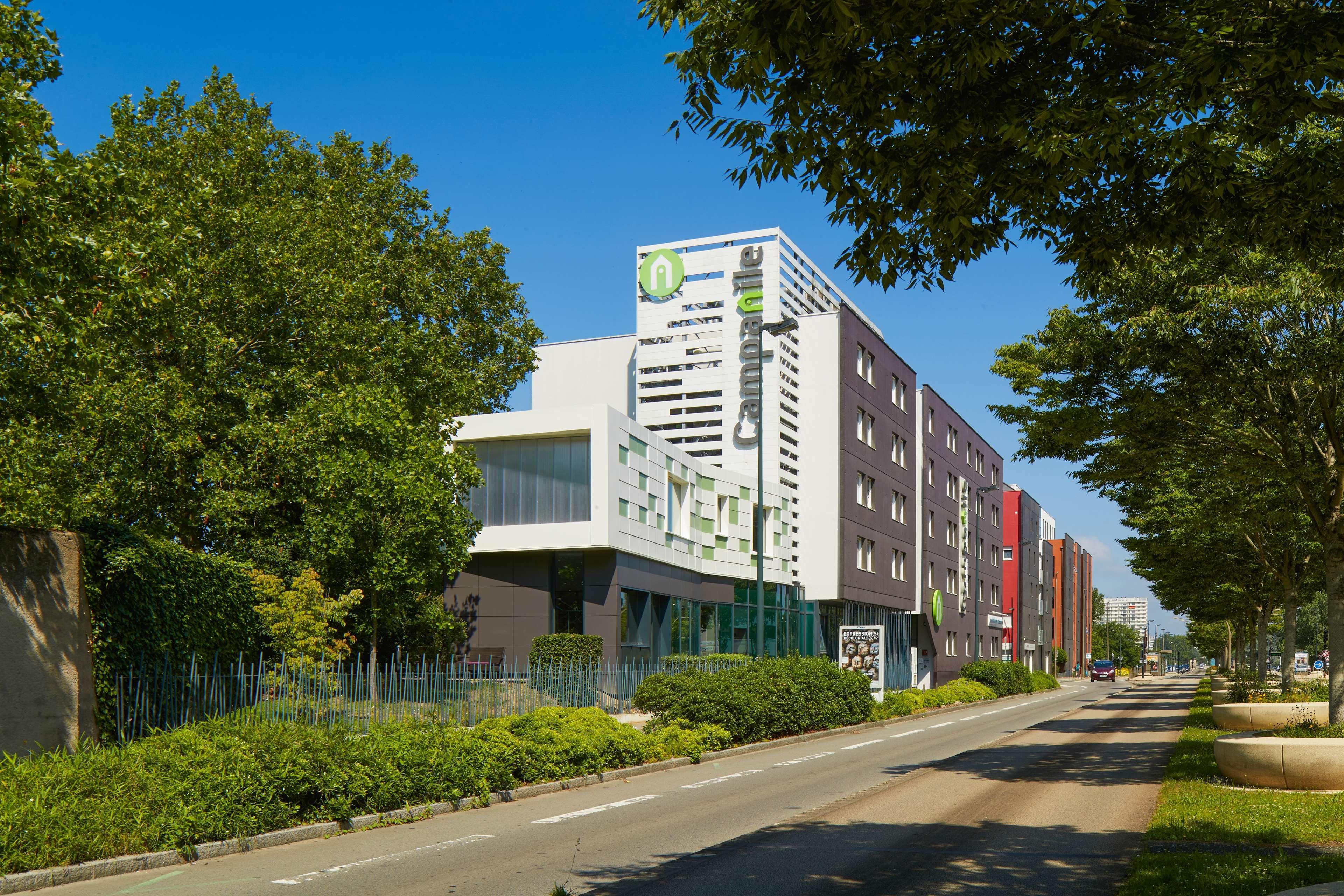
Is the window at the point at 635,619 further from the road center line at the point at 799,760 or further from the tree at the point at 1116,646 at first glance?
the tree at the point at 1116,646

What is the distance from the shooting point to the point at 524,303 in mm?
45031

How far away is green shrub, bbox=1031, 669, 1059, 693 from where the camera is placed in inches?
2635

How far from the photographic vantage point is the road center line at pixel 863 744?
2512 cm

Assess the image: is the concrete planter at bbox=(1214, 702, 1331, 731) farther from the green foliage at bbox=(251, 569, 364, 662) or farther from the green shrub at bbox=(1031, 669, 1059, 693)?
the green shrub at bbox=(1031, 669, 1059, 693)

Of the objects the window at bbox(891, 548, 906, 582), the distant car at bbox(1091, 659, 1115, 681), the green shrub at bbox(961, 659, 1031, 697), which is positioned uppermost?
the window at bbox(891, 548, 906, 582)

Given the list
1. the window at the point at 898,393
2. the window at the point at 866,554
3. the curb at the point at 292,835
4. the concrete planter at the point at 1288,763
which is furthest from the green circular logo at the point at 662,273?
the concrete planter at the point at 1288,763

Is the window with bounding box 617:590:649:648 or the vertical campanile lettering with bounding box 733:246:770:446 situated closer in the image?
the window with bounding box 617:590:649:648

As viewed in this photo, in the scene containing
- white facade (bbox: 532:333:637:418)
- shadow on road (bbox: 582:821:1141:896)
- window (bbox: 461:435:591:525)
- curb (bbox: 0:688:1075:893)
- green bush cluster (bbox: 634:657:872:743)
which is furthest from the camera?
white facade (bbox: 532:333:637:418)

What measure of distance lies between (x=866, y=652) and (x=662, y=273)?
23.6 metres

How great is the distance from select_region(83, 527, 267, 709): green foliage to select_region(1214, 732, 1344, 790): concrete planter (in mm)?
14182

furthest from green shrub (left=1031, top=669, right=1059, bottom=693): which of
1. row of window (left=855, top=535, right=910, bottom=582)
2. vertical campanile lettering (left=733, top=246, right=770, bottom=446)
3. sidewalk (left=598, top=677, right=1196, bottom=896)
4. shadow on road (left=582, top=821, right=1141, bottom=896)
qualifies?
shadow on road (left=582, top=821, right=1141, bottom=896)

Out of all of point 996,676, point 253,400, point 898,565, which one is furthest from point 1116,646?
point 253,400

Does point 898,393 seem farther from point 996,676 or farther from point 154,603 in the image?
point 154,603

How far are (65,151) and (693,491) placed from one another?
101 ft
